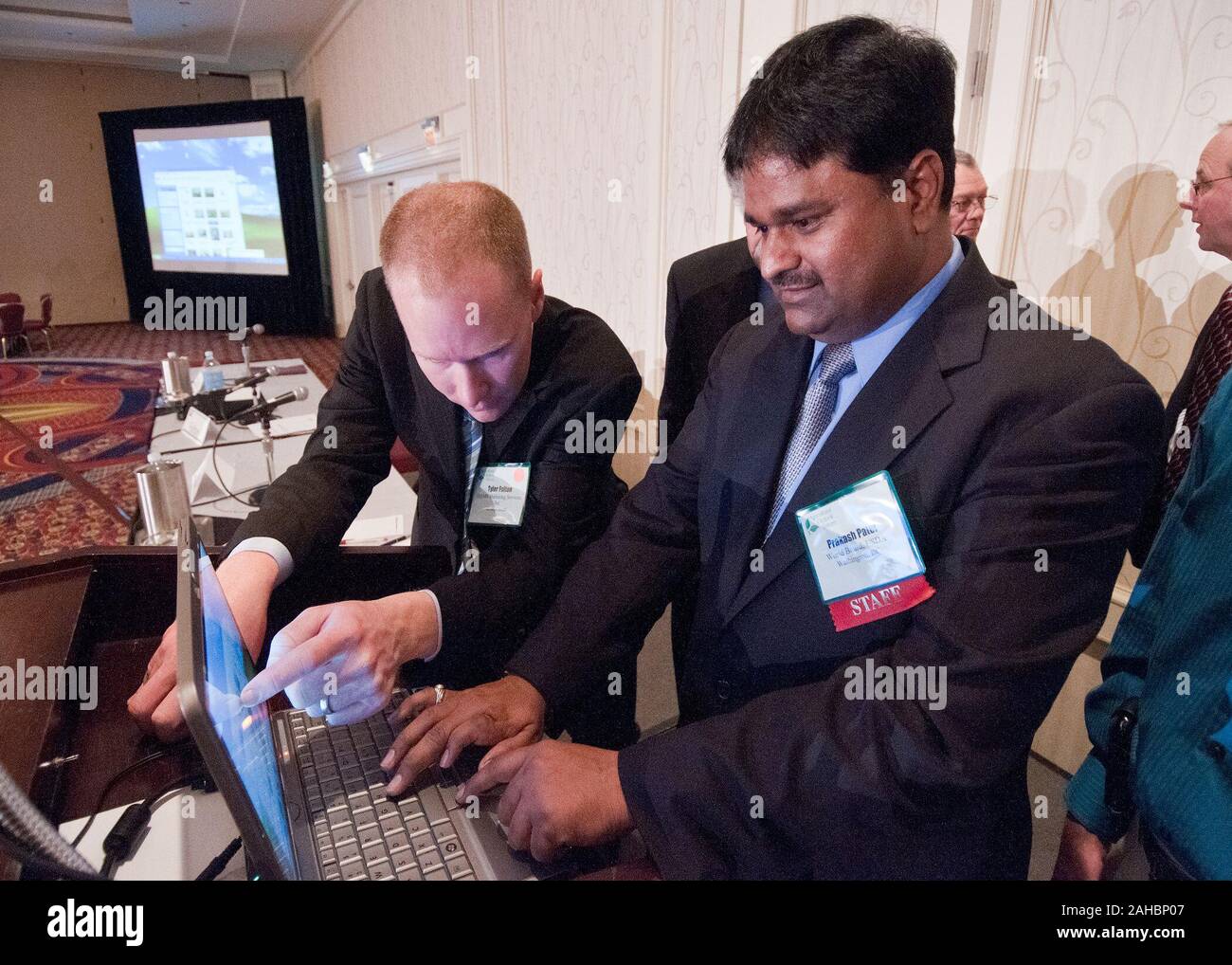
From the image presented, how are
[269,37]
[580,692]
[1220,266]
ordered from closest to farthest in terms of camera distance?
[580,692] < [1220,266] < [269,37]

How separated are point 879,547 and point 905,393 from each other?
182 mm

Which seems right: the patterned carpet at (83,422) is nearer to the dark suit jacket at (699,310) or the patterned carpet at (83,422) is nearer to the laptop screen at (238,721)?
the laptop screen at (238,721)

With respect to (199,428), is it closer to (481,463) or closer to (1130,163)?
(481,463)

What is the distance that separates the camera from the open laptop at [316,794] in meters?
0.51

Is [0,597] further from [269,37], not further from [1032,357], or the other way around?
[269,37]

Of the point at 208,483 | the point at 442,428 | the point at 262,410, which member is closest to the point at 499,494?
the point at 442,428

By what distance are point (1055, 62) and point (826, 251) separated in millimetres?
1366

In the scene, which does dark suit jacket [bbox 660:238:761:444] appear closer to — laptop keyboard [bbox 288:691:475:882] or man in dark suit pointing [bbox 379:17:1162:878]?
man in dark suit pointing [bbox 379:17:1162:878]

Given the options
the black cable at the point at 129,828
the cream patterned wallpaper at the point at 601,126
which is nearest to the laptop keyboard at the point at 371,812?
the black cable at the point at 129,828

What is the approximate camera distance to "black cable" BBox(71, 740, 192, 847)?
2.48 feet

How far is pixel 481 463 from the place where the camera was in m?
1.37

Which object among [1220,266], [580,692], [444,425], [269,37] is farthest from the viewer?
[269,37]
